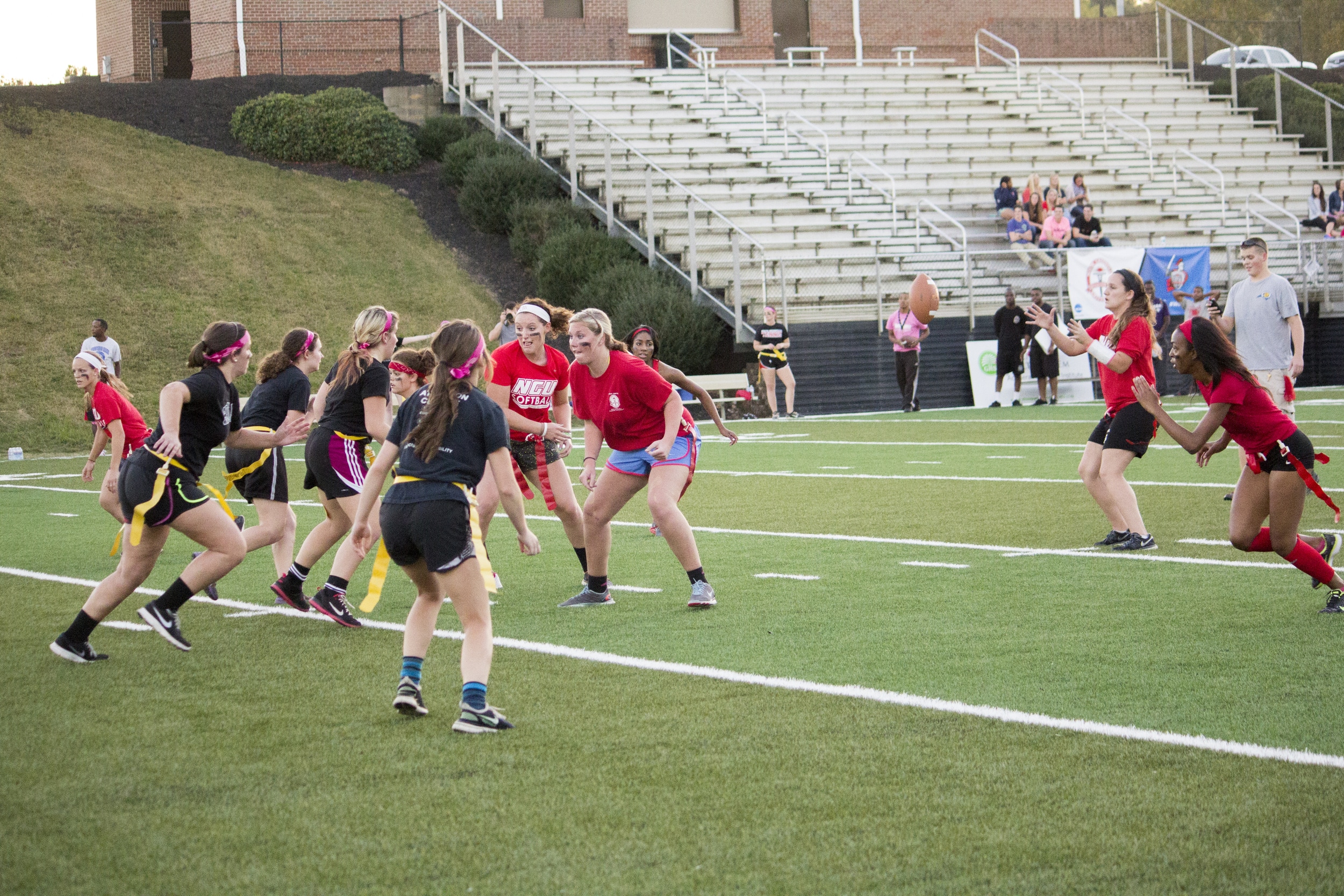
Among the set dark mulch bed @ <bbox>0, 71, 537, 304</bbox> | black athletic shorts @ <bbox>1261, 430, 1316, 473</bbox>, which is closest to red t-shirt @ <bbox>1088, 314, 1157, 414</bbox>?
black athletic shorts @ <bbox>1261, 430, 1316, 473</bbox>

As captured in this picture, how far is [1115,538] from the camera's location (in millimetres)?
10523

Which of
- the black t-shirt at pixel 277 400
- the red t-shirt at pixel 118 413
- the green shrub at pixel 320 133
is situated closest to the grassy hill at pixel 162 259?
the green shrub at pixel 320 133

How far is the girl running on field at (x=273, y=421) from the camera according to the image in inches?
358

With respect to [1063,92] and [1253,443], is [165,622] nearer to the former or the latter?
[1253,443]

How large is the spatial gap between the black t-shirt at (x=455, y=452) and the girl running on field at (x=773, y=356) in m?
20.1

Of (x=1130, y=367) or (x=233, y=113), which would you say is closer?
(x=1130, y=367)

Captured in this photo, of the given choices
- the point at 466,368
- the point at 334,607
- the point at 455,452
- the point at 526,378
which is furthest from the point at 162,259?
the point at 455,452

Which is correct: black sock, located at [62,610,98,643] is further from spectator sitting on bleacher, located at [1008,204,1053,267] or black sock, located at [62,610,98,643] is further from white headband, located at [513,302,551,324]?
spectator sitting on bleacher, located at [1008,204,1053,267]

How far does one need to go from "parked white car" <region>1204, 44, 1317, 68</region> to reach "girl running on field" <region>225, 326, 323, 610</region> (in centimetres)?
4000

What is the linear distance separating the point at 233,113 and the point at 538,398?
29753 mm

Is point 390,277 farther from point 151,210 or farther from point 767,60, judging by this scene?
point 767,60

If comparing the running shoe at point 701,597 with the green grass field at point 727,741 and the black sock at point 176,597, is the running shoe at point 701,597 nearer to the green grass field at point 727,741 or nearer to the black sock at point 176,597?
the green grass field at point 727,741

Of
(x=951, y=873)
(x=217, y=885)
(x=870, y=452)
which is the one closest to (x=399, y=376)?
(x=217, y=885)

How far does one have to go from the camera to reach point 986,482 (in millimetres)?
14992
